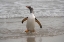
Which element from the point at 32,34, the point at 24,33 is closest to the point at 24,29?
the point at 24,33

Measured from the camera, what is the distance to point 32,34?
7512 mm

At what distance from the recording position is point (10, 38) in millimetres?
6949

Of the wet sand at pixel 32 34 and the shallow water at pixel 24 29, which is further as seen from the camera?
the shallow water at pixel 24 29

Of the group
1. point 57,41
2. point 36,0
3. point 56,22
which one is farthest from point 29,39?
point 36,0

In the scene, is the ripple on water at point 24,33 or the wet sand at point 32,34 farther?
the ripple on water at point 24,33

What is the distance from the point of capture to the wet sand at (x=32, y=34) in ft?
22.5

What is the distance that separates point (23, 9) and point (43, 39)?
6.21 meters

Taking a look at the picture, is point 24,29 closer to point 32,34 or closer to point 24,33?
point 24,33

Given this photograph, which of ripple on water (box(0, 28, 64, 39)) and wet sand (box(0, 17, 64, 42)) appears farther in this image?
ripple on water (box(0, 28, 64, 39))

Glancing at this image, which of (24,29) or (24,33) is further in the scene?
(24,29)

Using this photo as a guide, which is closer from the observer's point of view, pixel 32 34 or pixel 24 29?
pixel 32 34

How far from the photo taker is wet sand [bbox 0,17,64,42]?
6.85m

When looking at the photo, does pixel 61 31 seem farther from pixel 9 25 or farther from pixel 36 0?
pixel 36 0

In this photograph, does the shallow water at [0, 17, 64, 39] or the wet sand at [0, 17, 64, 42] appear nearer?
the wet sand at [0, 17, 64, 42]
